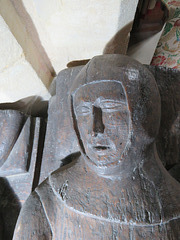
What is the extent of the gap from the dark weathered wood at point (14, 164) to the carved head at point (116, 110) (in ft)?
1.62

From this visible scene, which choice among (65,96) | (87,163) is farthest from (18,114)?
(87,163)

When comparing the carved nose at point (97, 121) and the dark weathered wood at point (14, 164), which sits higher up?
the carved nose at point (97, 121)

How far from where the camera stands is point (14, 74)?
1.11 m

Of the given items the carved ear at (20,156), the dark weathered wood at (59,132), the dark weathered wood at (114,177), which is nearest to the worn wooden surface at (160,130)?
the dark weathered wood at (59,132)

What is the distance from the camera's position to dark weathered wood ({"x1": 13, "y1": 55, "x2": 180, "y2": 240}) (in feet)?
2.56

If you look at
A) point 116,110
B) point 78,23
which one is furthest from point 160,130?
point 78,23

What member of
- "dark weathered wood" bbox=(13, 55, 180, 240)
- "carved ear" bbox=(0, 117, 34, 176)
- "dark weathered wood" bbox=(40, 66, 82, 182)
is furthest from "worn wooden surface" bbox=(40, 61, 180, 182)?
"dark weathered wood" bbox=(13, 55, 180, 240)

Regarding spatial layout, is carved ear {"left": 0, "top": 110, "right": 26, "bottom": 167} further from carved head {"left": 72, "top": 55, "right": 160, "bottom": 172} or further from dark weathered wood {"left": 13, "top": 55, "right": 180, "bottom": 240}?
carved head {"left": 72, "top": 55, "right": 160, "bottom": 172}

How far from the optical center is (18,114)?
121 centimetres

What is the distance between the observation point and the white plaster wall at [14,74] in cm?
95

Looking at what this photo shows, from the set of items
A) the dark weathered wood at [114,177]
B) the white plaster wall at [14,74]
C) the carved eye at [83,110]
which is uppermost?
the white plaster wall at [14,74]

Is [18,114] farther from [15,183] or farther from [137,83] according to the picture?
[137,83]

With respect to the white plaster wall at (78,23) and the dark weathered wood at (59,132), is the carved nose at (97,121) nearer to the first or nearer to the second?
the dark weathered wood at (59,132)

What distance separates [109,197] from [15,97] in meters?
0.91
